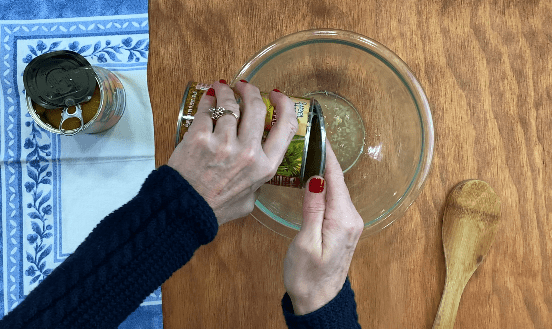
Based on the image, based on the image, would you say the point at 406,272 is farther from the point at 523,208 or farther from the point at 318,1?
the point at 318,1

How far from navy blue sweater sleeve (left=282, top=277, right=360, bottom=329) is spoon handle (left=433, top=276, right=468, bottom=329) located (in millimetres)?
156

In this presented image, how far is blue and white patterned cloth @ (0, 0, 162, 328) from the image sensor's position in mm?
667

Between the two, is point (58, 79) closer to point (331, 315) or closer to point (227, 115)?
point (227, 115)

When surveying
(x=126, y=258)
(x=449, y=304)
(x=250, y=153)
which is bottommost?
(x=449, y=304)

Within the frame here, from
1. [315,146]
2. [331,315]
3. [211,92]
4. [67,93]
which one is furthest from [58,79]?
[331,315]

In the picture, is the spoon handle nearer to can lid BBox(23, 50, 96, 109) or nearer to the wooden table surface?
the wooden table surface

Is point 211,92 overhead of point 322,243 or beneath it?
overhead

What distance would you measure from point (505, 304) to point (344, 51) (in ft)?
1.44

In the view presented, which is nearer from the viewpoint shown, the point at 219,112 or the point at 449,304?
the point at 219,112

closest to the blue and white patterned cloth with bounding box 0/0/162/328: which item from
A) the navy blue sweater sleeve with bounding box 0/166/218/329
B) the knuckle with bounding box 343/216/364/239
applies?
the navy blue sweater sleeve with bounding box 0/166/218/329

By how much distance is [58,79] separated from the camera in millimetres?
590

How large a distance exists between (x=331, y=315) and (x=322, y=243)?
0.09 m

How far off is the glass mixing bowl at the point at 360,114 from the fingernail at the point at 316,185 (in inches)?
3.7

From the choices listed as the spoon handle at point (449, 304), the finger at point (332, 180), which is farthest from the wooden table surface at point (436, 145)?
the finger at point (332, 180)
